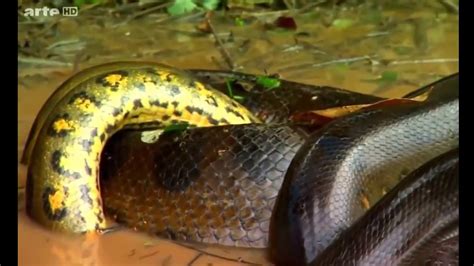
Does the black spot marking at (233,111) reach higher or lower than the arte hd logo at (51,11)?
lower

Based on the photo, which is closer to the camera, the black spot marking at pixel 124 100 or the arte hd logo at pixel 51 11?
the arte hd logo at pixel 51 11

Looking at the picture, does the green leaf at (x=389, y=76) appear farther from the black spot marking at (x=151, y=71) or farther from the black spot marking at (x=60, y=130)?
A: the black spot marking at (x=60, y=130)

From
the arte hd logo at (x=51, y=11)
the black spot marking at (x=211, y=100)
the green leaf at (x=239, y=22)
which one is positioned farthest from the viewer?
the green leaf at (x=239, y=22)

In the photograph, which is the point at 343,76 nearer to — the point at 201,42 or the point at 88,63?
the point at 201,42

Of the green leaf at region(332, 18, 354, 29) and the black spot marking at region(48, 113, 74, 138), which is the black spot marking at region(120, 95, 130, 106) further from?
the green leaf at region(332, 18, 354, 29)

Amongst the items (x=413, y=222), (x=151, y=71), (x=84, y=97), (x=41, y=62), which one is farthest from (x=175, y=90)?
(x=413, y=222)

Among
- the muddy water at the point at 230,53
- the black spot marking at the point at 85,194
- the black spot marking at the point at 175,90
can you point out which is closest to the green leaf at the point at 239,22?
the muddy water at the point at 230,53

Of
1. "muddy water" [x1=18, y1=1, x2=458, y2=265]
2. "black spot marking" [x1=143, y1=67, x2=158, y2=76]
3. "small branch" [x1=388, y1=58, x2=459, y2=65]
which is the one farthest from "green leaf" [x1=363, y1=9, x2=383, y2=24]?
"black spot marking" [x1=143, y1=67, x2=158, y2=76]
